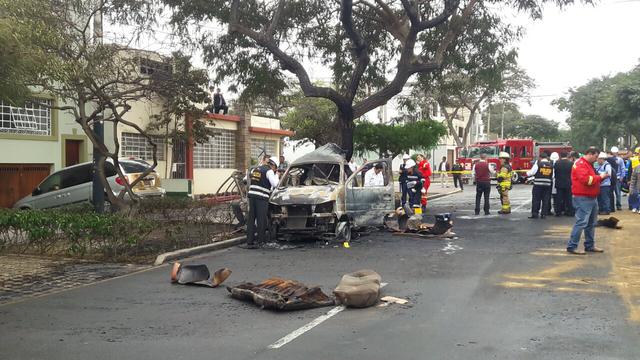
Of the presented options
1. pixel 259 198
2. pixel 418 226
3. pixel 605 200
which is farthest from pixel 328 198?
pixel 605 200

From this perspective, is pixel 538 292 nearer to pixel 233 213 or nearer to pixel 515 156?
pixel 233 213

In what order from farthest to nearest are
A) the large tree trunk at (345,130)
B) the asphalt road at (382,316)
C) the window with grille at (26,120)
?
1. the large tree trunk at (345,130)
2. the window with grille at (26,120)
3. the asphalt road at (382,316)

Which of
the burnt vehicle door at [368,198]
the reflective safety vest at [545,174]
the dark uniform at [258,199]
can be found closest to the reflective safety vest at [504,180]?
the reflective safety vest at [545,174]

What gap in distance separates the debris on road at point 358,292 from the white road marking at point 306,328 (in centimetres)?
13

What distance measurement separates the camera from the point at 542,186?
15.6 metres

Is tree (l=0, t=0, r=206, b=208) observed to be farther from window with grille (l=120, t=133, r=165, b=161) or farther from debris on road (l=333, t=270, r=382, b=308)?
window with grille (l=120, t=133, r=165, b=161)

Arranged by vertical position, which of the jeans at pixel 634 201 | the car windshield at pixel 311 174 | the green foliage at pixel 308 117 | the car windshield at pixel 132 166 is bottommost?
the jeans at pixel 634 201

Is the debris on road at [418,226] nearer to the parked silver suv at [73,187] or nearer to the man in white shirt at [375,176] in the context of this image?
the man in white shirt at [375,176]

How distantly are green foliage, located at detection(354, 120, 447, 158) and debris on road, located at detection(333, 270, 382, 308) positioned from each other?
57.3 ft

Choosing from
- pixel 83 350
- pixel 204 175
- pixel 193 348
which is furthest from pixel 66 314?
pixel 204 175

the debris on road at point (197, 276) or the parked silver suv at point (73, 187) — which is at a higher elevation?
the parked silver suv at point (73, 187)

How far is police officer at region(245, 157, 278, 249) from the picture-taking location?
11.4 meters

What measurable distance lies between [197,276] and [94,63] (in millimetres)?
5094

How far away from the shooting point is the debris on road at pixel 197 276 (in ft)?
26.2
